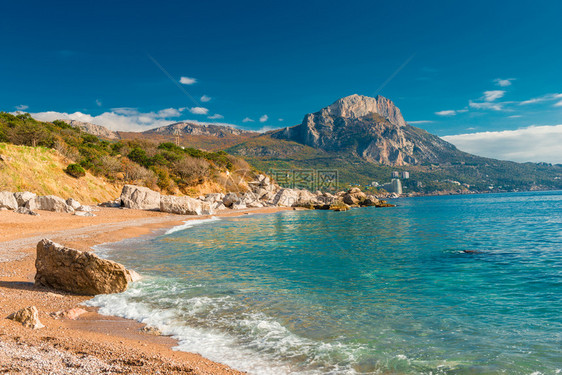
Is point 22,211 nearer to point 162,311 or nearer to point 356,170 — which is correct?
point 162,311

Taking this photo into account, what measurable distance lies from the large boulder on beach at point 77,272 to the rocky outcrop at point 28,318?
2.59 metres

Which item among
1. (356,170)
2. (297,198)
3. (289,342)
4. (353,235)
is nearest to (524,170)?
(356,170)

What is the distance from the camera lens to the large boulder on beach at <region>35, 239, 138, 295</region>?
366 inches

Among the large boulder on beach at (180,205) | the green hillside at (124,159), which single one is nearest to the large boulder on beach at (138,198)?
the large boulder on beach at (180,205)

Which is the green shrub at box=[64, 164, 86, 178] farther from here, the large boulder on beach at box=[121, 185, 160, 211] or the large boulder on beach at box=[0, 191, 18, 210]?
the large boulder on beach at box=[0, 191, 18, 210]

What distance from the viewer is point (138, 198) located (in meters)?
37.8

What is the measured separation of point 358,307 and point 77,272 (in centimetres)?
831

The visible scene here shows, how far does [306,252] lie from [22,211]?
22611 millimetres

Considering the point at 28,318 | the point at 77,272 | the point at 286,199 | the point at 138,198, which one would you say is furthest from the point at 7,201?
the point at 286,199

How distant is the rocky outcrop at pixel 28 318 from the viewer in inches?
251

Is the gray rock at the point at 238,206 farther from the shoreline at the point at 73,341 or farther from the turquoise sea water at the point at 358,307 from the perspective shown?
the shoreline at the point at 73,341

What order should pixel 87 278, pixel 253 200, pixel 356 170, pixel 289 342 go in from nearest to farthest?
pixel 289 342, pixel 87 278, pixel 253 200, pixel 356 170

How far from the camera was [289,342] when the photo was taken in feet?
20.9

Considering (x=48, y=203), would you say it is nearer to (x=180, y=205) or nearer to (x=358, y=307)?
(x=180, y=205)
